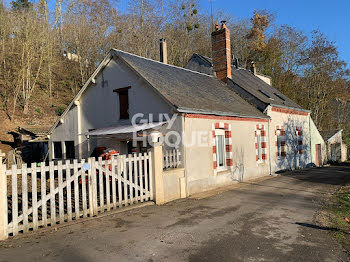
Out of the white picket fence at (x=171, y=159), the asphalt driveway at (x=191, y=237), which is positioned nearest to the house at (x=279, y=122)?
the white picket fence at (x=171, y=159)

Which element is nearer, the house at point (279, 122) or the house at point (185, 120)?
the house at point (185, 120)

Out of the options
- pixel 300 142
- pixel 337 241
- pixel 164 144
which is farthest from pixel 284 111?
pixel 337 241

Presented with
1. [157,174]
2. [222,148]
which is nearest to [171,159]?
[157,174]

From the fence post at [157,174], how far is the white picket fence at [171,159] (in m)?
0.77

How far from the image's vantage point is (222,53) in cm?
1595

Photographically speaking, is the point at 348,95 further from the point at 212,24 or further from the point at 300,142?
the point at 212,24

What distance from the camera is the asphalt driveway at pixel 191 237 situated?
13.2 feet

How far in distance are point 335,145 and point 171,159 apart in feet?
86.1

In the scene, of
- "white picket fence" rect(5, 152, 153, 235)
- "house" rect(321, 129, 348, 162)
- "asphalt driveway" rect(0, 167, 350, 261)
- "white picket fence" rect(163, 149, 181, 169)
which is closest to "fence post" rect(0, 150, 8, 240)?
"white picket fence" rect(5, 152, 153, 235)

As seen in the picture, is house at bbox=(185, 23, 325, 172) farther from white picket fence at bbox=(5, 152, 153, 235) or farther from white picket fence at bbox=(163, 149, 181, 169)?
white picket fence at bbox=(5, 152, 153, 235)

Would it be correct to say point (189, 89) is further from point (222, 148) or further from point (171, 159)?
point (171, 159)

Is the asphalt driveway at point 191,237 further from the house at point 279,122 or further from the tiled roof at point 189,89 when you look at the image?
the house at point 279,122

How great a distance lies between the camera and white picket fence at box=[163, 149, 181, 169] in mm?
8031

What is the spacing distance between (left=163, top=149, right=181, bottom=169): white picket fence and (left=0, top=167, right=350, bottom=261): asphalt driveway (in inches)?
52.1
